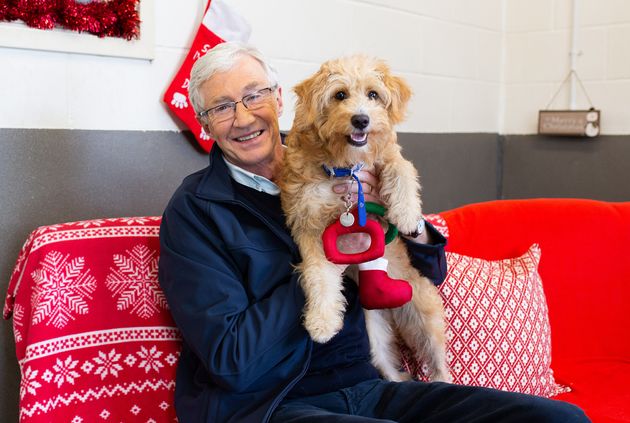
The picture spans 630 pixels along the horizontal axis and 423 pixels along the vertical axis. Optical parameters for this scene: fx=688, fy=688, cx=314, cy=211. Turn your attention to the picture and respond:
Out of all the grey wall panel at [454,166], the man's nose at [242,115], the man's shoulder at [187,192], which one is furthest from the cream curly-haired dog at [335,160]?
the grey wall panel at [454,166]

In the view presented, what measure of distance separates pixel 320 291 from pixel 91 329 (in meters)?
0.68

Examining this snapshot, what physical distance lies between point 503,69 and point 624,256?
1.82 meters

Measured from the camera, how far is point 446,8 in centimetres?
378

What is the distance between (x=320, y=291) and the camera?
1.84m

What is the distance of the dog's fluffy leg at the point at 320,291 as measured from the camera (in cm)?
182

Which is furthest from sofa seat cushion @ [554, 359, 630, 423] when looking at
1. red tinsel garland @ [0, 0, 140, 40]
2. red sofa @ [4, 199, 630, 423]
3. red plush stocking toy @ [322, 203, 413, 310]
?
red tinsel garland @ [0, 0, 140, 40]

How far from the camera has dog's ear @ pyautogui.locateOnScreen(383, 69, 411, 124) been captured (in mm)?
1895

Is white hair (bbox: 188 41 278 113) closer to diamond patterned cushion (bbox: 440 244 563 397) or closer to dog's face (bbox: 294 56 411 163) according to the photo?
dog's face (bbox: 294 56 411 163)

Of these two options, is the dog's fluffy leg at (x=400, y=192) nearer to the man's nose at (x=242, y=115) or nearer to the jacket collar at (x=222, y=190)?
the jacket collar at (x=222, y=190)

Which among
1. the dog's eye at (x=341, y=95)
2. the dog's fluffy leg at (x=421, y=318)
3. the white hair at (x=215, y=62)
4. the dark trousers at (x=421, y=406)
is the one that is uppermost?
the white hair at (x=215, y=62)

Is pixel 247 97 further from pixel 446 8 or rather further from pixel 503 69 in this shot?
pixel 503 69

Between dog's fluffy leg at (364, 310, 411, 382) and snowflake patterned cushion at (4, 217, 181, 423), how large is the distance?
1.95ft

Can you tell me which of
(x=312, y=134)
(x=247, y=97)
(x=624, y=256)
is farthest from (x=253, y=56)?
(x=624, y=256)

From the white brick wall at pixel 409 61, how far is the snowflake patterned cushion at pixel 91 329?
0.56m
